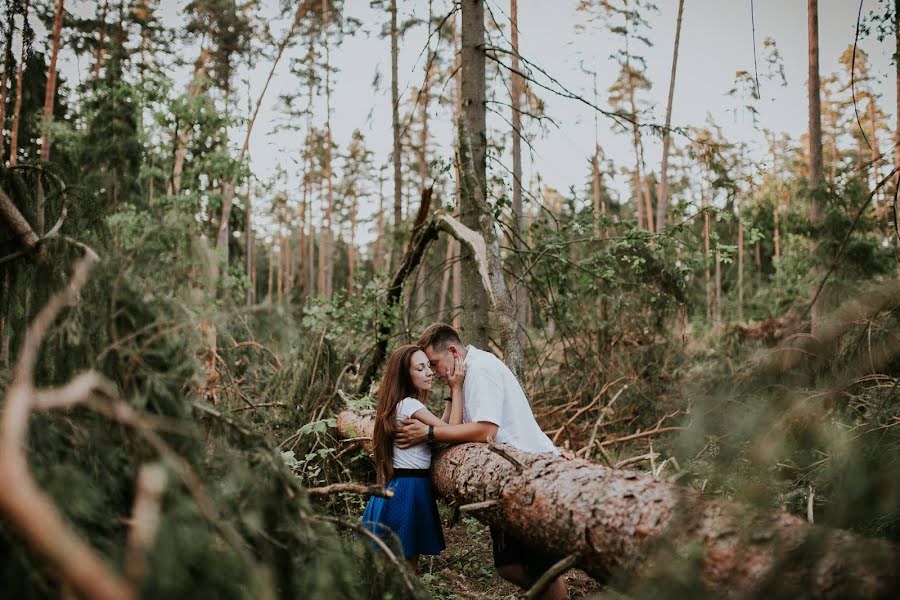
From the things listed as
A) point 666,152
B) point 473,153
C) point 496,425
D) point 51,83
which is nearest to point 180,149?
point 51,83

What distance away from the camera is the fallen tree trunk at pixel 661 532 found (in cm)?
143

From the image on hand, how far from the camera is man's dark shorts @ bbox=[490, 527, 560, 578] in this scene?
9.87ft

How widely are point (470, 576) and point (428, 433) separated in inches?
56.8

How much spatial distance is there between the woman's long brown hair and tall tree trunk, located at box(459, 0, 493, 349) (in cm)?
189

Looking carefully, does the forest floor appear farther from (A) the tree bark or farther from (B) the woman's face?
(A) the tree bark

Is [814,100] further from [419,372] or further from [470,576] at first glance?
[470,576]

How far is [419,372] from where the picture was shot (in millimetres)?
3654

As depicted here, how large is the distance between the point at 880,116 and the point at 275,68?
24.6 meters

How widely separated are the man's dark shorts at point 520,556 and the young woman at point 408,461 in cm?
44

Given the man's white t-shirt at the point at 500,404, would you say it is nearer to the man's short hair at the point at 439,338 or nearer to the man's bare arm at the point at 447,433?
the man's bare arm at the point at 447,433

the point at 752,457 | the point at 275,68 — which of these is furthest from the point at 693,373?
the point at 275,68

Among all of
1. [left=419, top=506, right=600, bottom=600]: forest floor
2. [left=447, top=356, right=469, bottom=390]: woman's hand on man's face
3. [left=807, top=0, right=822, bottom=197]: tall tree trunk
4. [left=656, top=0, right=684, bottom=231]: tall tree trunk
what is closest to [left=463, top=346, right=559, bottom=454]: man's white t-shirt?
[left=447, top=356, right=469, bottom=390]: woman's hand on man's face

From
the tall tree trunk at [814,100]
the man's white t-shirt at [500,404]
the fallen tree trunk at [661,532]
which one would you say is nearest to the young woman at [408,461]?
the man's white t-shirt at [500,404]

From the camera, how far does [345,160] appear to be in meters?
26.4
